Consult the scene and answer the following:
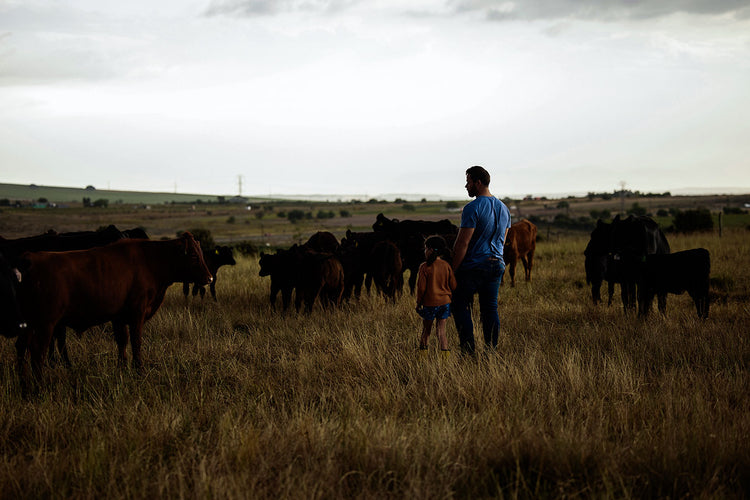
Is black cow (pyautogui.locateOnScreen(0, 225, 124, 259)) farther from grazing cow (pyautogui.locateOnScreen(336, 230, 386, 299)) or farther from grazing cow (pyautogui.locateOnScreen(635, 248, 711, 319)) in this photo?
grazing cow (pyautogui.locateOnScreen(635, 248, 711, 319))

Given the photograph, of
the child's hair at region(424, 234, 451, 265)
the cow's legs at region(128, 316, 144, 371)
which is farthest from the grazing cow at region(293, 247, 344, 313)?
the child's hair at region(424, 234, 451, 265)

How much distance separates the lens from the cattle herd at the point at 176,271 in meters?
5.47

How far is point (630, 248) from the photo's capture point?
898 cm

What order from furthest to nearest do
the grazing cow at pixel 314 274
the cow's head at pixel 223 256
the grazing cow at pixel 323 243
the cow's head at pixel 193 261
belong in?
the cow's head at pixel 223 256, the grazing cow at pixel 323 243, the grazing cow at pixel 314 274, the cow's head at pixel 193 261

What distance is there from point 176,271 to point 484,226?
3.89 metres

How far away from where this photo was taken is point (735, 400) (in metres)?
5.14

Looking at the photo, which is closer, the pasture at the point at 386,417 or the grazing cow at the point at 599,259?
the pasture at the point at 386,417

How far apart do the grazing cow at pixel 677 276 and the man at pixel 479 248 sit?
4.08 metres

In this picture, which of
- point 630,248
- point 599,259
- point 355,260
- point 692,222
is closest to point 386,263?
point 355,260

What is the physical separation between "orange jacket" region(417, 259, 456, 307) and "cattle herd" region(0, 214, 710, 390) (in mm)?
2789

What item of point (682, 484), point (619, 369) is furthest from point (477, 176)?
point (682, 484)

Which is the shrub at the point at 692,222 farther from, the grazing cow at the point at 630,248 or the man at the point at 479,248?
the man at the point at 479,248

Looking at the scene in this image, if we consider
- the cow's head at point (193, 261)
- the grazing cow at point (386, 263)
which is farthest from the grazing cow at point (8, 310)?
the grazing cow at point (386, 263)

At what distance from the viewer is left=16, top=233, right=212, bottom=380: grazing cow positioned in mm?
5445
